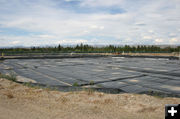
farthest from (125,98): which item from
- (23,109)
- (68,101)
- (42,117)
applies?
(23,109)

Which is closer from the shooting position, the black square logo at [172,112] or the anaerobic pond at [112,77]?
the black square logo at [172,112]

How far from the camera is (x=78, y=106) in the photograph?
713cm

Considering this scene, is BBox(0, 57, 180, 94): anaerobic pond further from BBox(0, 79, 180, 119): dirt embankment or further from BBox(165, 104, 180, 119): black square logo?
BBox(165, 104, 180, 119): black square logo

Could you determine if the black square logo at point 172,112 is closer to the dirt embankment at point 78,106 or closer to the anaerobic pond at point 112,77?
the dirt embankment at point 78,106

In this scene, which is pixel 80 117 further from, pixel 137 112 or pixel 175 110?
pixel 175 110

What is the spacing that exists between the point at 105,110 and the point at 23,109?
3392 millimetres

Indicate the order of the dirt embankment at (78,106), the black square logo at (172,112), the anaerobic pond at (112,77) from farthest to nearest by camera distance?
the anaerobic pond at (112,77) → the dirt embankment at (78,106) → the black square logo at (172,112)

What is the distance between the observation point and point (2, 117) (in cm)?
589

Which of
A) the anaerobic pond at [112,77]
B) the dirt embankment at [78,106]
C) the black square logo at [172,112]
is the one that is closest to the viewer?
the black square logo at [172,112]

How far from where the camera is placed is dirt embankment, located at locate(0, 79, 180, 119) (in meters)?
6.14

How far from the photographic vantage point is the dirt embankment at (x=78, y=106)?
20.1 ft

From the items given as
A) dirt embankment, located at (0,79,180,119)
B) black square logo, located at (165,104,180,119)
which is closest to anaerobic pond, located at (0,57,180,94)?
dirt embankment, located at (0,79,180,119)

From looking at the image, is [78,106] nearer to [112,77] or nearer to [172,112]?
[172,112]

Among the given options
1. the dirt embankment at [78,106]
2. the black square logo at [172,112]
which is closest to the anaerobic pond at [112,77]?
the dirt embankment at [78,106]
